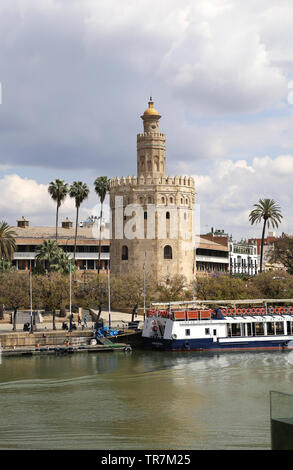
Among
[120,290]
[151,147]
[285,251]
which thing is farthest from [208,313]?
[285,251]

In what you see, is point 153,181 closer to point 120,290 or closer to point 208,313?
point 120,290

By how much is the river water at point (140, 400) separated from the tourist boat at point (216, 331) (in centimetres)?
302

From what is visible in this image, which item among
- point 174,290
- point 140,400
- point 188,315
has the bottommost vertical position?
point 140,400

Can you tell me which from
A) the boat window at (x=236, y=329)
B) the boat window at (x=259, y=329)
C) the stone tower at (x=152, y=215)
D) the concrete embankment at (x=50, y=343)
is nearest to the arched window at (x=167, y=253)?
the stone tower at (x=152, y=215)

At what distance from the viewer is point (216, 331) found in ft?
190

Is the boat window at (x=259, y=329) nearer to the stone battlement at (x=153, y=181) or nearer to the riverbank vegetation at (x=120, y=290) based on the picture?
the riverbank vegetation at (x=120, y=290)

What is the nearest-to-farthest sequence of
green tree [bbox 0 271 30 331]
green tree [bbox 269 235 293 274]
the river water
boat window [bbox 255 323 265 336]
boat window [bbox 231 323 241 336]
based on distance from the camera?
the river water, boat window [bbox 231 323 241 336], boat window [bbox 255 323 265 336], green tree [bbox 0 271 30 331], green tree [bbox 269 235 293 274]

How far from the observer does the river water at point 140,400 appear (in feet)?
91.3

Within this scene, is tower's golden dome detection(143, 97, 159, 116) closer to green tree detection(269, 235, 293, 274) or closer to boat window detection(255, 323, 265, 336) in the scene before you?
green tree detection(269, 235, 293, 274)

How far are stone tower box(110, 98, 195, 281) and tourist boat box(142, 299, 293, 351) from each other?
2779 cm

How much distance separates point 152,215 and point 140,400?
52.8 meters

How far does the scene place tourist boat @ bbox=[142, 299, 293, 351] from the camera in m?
56.8

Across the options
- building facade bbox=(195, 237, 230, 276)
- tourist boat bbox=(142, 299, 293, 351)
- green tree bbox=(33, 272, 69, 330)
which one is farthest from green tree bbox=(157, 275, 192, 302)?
building facade bbox=(195, 237, 230, 276)
